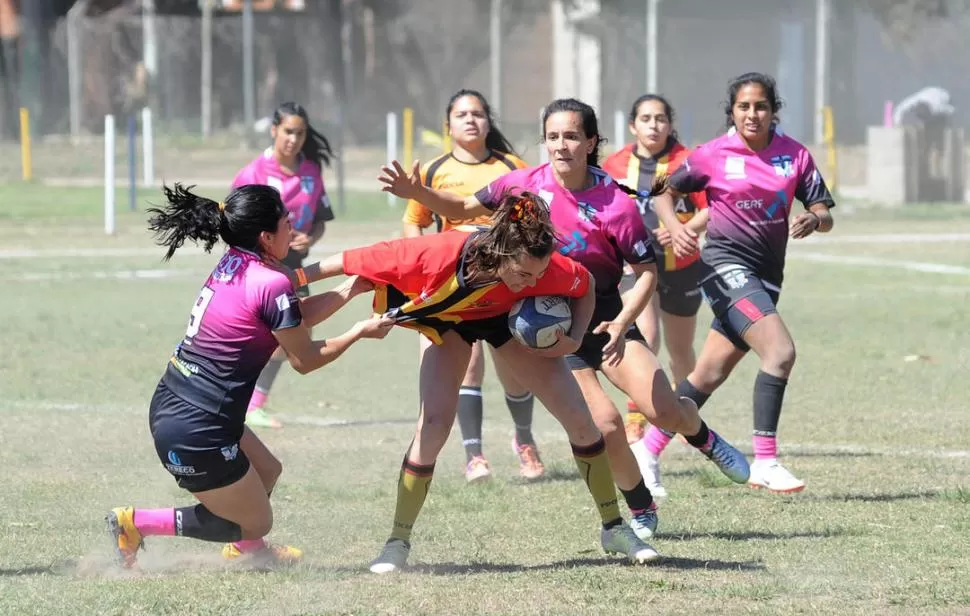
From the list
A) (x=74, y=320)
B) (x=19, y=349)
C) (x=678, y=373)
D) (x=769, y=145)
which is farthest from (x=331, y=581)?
(x=74, y=320)

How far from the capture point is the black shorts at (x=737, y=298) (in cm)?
819

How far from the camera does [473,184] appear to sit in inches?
350

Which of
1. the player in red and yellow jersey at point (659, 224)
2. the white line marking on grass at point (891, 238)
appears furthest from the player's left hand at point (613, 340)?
the white line marking on grass at point (891, 238)

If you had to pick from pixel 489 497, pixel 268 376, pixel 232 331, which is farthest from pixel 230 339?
pixel 268 376

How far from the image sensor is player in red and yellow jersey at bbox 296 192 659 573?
19.9 ft

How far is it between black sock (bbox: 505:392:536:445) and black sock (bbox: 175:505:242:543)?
108 inches

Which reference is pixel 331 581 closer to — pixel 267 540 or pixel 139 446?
pixel 267 540

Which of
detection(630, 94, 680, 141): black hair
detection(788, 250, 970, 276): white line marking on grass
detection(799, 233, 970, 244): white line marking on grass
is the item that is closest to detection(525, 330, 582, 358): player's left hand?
detection(630, 94, 680, 141): black hair

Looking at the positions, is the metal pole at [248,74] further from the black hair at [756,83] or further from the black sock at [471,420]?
the black hair at [756,83]

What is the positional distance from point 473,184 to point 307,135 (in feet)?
8.38

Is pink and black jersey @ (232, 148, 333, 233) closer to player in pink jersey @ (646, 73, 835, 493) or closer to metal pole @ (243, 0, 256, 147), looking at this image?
player in pink jersey @ (646, 73, 835, 493)

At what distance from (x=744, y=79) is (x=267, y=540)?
3387 millimetres

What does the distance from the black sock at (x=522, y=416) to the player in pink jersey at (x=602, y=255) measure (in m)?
1.73

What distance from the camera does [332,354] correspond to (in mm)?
6062
